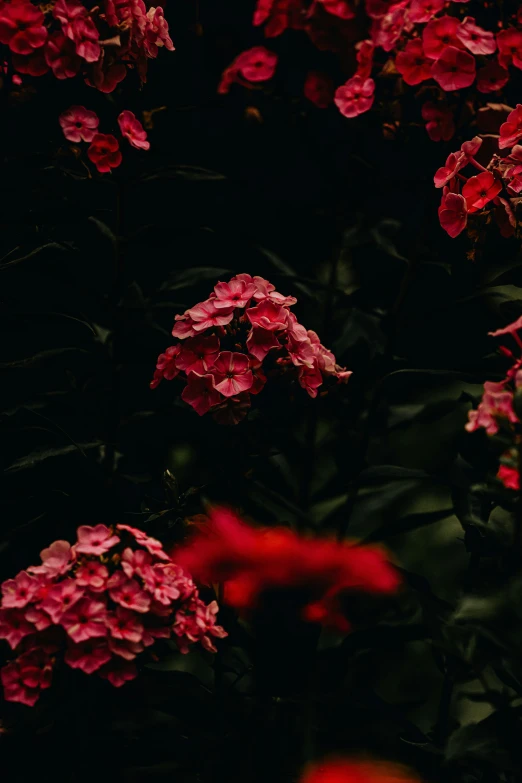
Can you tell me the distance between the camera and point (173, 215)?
1531 millimetres

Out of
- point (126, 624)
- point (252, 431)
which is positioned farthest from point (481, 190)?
point (126, 624)

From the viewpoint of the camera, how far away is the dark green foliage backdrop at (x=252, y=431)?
1.21 meters

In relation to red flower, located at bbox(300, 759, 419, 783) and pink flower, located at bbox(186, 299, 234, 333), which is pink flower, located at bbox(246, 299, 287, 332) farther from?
red flower, located at bbox(300, 759, 419, 783)

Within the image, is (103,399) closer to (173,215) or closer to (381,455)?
(173,215)

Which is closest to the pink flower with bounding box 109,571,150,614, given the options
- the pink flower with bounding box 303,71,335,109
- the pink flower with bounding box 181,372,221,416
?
the pink flower with bounding box 181,372,221,416

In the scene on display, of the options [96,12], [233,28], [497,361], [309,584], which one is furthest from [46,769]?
[233,28]

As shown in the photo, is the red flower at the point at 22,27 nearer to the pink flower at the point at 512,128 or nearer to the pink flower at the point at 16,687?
the pink flower at the point at 512,128

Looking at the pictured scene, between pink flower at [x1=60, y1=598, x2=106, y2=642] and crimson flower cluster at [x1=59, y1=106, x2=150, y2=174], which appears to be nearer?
pink flower at [x1=60, y1=598, x2=106, y2=642]

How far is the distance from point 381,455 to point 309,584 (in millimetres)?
709

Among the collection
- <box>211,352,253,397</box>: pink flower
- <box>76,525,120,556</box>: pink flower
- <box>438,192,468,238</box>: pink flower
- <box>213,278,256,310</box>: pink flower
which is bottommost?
<box>76,525,120,556</box>: pink flower

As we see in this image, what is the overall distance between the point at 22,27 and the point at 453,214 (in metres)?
0.59

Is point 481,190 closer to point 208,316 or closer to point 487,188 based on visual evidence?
point 487,188

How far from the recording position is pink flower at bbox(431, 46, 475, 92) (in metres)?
1.25

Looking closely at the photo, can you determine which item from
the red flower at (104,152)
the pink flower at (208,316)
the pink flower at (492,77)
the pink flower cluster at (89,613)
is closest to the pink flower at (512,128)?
the pink flower at (492,77)
